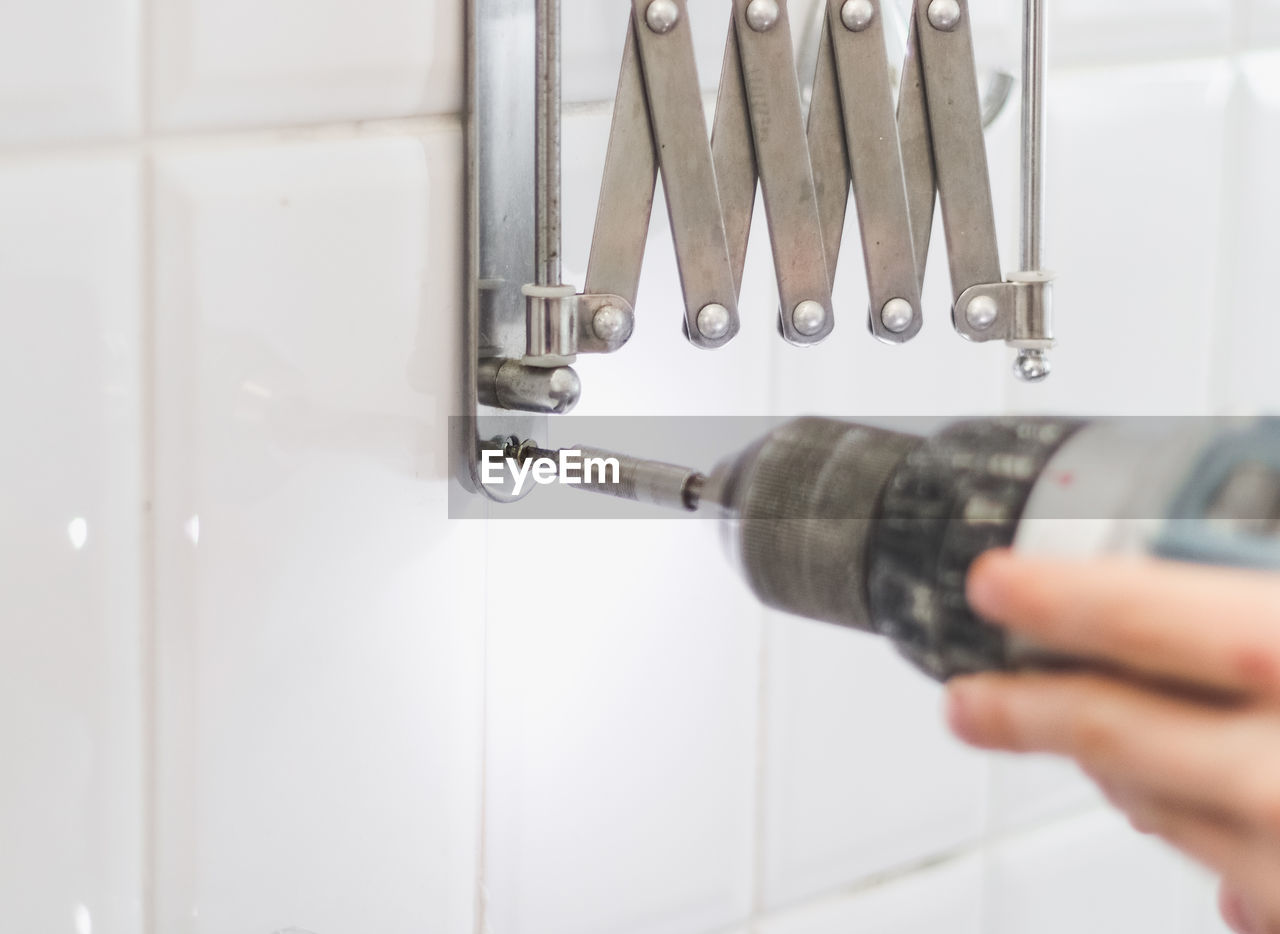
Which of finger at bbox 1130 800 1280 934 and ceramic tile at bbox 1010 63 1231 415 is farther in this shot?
ceramic tile at bbox 1010 63 1231 415

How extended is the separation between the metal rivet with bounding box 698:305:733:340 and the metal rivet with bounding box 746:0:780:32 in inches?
2.5

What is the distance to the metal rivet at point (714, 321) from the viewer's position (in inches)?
12.0

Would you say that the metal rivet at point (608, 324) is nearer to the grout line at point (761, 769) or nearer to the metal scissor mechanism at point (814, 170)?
the metal scissor mechanism at point (814, 170)

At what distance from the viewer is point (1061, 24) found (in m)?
0.44

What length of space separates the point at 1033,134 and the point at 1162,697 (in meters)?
0.19

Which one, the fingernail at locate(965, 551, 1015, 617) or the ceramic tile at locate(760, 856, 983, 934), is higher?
the fingernail at locate(965, 551, 1015, 617)

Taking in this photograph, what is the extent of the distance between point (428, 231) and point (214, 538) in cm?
8

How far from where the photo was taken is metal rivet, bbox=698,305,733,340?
305 millimetres

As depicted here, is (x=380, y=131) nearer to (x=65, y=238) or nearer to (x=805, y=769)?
(x=65, y=238)

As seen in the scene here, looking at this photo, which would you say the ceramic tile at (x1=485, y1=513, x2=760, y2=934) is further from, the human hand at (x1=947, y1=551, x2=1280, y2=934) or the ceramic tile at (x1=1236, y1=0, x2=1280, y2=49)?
the ceramic tile at (x1=1236, y1=0, x2=1280, y2=49)

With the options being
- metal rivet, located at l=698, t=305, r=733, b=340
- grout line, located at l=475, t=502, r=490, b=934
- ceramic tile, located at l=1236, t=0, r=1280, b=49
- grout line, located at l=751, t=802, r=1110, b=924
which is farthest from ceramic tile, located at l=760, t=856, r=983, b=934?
ceramic tile, located at l=1236, t=0, r=1280, b=49

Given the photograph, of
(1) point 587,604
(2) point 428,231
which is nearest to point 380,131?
(2) point 428,231

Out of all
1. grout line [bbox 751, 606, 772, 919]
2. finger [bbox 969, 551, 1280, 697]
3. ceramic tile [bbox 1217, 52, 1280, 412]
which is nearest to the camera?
finger [bbox 969, 551, 1280, 697]

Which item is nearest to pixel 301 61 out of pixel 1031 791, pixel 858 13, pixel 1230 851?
pixel 858 13
